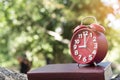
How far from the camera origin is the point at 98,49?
188cm

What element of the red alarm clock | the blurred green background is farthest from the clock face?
the blurred green background

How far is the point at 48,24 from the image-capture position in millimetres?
8500

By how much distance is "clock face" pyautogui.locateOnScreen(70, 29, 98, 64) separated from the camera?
1.90 metres

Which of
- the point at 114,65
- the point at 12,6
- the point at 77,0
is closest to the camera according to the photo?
the point at 77,0

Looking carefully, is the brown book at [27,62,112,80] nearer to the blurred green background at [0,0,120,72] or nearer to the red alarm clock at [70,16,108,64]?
the red alarm clock at [70,16,108,64]

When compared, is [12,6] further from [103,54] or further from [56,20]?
[103,54]

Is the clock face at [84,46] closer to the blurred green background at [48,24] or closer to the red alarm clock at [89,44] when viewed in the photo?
the red alarm clock at [89,44]

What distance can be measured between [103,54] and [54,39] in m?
6.45

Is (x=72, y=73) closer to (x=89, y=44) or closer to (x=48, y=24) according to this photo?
(x=89, y=44)

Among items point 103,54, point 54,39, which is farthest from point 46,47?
point 103,54

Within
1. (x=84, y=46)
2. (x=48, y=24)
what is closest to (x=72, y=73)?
(x=84, y=46)

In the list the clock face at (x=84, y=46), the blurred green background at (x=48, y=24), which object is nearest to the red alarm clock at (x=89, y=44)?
the clock face at (x=84, y=46)

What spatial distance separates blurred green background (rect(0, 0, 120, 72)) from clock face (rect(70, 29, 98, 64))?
560 centimetres

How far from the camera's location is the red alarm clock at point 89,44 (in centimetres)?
189
